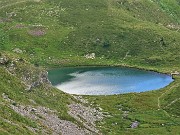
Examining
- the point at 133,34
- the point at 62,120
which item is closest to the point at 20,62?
the point at 62,120

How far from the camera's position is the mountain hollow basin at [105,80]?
125 m

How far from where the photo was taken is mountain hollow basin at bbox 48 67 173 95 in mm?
125062

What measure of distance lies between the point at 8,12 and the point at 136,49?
65099 millimetres

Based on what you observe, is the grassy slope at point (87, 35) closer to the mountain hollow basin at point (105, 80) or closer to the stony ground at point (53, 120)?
the mountain hollow basin at point (105, 80)

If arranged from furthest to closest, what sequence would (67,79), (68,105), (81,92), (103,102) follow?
(67,79), (81,92), (103,102), (68,105)

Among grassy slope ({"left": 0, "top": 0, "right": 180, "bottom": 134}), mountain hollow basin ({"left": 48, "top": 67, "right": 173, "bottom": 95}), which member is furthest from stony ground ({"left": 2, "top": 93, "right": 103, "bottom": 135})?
grassy slope ({"left": 0, "top": 0, "right": 180, "bottom": 134})

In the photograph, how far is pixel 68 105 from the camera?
3494 inches

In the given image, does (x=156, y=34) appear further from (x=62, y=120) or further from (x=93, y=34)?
(x=62, y=120)

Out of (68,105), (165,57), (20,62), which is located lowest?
(165,57)

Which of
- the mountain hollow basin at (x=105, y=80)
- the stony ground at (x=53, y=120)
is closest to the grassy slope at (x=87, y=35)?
the mountain hollow basin at (x=105, y=80)

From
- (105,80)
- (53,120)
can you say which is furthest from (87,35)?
(53,120)

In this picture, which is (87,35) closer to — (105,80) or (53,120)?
(105,80)

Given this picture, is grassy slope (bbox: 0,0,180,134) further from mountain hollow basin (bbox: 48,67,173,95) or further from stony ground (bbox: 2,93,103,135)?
stony ground (bbox: 2,93,103,135)

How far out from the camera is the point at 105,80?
134750 millimetres
